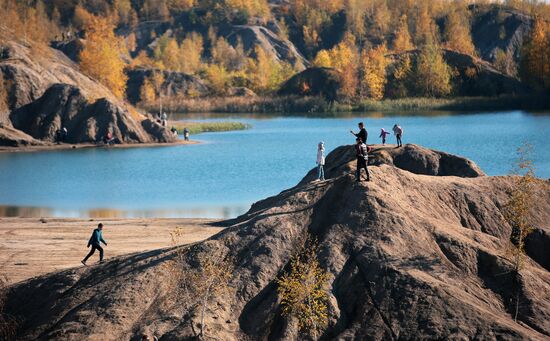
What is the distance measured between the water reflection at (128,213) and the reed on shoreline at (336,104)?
94.0 metres

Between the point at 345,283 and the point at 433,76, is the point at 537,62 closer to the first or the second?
the point at 433,76

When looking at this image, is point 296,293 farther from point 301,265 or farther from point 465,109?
point 465,109

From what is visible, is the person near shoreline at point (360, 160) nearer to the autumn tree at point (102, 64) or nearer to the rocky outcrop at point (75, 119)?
the rocky outcrop at point (75, 119)

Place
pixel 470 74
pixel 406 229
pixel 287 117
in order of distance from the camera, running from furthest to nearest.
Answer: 1. pixel 470 74
2. pixel 287 117
3. pixel 406 229

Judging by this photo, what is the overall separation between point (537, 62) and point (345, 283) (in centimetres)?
→ 13746

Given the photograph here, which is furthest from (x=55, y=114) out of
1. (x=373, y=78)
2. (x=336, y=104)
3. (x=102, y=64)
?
(x=373, y=78)

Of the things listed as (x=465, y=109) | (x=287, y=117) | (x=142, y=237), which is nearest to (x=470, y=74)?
(x=465, y=109)

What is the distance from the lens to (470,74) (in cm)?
15775

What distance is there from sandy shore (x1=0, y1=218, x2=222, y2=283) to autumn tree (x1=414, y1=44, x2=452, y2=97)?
376 feet

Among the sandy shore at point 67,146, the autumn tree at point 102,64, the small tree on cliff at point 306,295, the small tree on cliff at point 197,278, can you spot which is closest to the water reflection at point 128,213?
the small tree on cliff at point 197,278

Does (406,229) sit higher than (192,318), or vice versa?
(406,229)

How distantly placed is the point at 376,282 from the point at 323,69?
140809mm

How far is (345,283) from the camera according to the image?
25125mm

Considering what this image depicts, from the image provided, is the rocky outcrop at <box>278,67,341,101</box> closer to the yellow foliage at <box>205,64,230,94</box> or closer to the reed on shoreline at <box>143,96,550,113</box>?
the reed on shoreline at <box>143,96,550,113</box>
